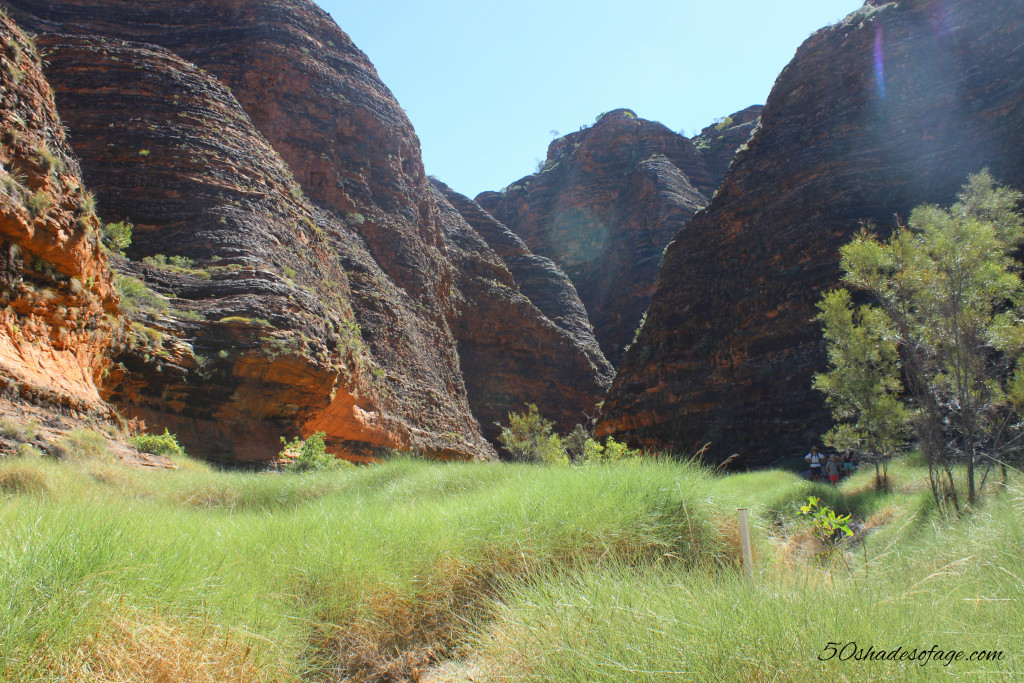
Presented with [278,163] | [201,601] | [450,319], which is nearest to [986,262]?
[201,601]

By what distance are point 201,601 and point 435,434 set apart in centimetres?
A: 2139

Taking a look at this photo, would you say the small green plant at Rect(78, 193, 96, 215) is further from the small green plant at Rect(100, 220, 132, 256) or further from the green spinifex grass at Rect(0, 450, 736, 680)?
the green spinifex grass at Rect(0, 450, 736, 680)

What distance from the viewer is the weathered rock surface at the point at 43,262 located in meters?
8.02

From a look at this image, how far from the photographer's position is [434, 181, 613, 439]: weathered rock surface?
130 feet

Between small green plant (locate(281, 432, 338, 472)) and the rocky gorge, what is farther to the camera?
small green plant (locate(281, 432, 338, 472))

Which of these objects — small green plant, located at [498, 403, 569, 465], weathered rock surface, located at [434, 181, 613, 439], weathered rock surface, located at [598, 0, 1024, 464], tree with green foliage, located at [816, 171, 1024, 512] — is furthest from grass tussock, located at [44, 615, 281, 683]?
weathered rock surface, located at [434, 181, 613, 439]

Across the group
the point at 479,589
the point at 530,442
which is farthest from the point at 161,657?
the point at 530,442

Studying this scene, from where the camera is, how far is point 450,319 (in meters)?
38.0

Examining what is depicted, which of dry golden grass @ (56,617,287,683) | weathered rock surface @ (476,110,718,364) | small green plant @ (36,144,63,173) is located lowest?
dry golden grass @ (56,617,287,683)

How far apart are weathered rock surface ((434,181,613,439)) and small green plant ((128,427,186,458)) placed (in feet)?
91.9

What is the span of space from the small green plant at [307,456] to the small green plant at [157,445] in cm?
240

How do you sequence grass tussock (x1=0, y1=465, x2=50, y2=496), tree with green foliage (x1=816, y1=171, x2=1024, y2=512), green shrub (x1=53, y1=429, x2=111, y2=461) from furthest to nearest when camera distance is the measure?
1. tree with green foliage (x1=816, y1=171, x2=1024, y2=512)
2. green shrub (x1=53, y1=429, x2=111, y2=461)
3. grass tussock (x1=0, y1=465, x2=50, y2=496)

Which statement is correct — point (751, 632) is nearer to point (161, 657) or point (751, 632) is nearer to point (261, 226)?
point (161, 657)

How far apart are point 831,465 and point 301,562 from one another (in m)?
17.9
